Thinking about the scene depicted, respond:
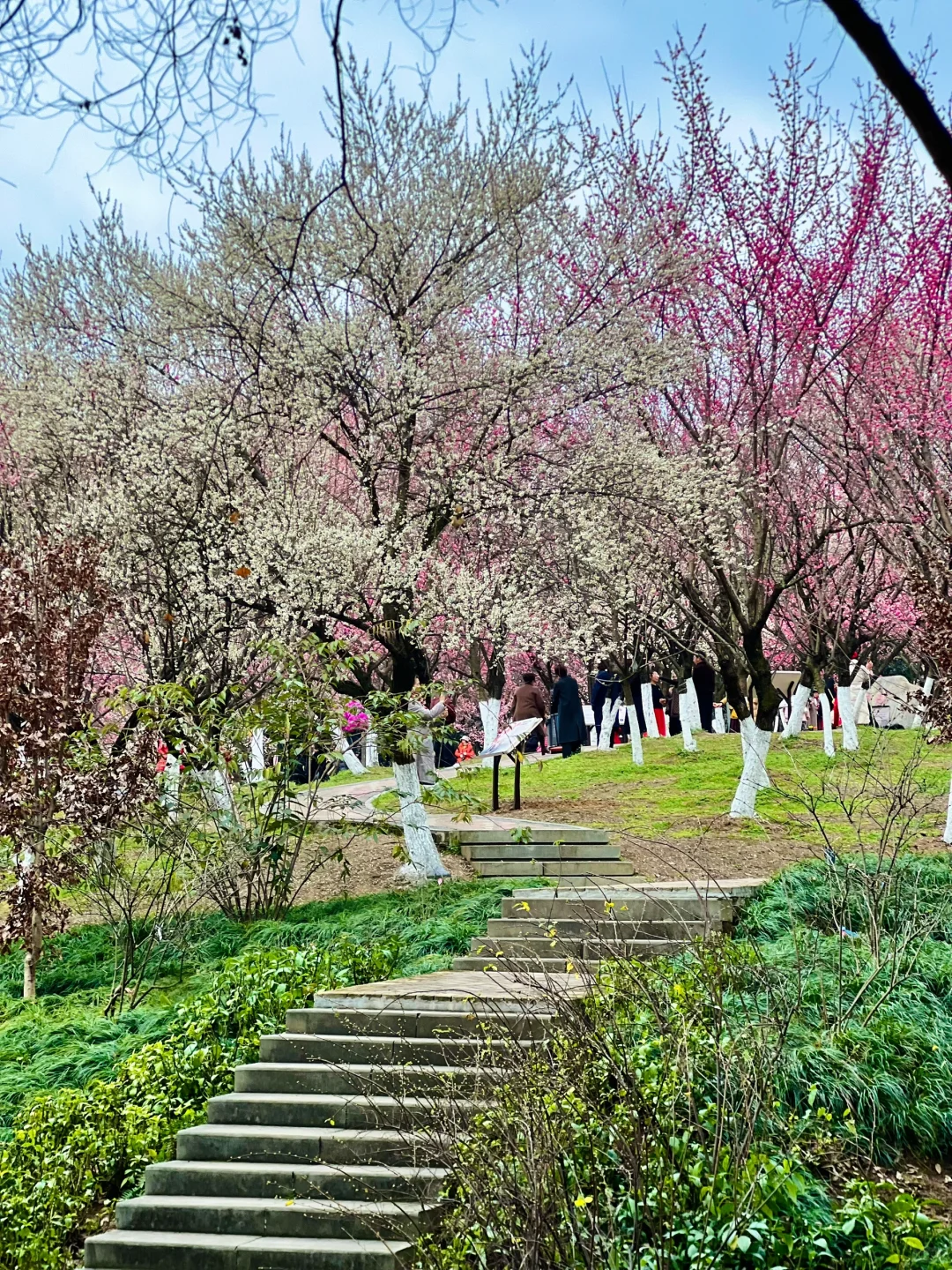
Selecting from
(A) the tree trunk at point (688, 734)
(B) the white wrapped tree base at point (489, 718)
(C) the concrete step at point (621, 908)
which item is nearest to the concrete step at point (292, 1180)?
(C) the concrete step at point (621, 908)

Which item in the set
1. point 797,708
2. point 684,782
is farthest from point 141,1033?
point 797,708

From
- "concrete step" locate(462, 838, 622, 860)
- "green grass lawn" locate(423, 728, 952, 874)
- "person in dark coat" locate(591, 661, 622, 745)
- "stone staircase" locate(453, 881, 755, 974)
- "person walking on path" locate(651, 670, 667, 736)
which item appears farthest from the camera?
"person walking on path" locate(651, 670, 667, 736)

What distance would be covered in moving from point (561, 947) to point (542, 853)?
4056 millimetres

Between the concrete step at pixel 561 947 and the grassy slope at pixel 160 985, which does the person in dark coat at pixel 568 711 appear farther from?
the concrete step at pixel 561 947

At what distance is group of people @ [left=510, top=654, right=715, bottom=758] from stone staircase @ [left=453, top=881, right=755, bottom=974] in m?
6.87

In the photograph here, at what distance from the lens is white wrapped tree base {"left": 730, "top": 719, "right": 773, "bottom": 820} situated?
48.5ft

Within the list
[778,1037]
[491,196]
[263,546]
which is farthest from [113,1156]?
[491,196]

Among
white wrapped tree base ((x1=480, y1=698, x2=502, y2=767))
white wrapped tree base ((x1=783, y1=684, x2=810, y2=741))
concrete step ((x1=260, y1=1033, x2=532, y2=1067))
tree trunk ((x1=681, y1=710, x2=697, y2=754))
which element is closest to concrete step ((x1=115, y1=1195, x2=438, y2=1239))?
concrete step ((x1=260, y1=1033, x2=532, y2=1067))

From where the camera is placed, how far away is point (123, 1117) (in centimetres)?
698

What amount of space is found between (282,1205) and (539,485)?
947cm

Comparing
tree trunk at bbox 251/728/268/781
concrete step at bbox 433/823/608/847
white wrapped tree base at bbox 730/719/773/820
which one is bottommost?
concrete step at bbox 433/823/608/847

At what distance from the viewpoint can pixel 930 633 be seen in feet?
38.3

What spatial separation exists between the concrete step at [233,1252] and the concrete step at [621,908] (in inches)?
122

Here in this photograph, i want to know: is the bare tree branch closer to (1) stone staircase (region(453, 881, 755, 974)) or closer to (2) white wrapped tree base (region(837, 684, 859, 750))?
(1) stone staircase (region(453, 881, 755, 974))
